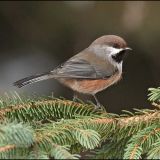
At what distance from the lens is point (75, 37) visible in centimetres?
662

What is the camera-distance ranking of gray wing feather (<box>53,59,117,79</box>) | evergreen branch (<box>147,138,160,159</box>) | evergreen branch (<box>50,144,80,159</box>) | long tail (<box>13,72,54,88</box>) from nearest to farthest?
evergreen branch (<box>50,144,80,159</box>), evergreen branch (<box>147,138,160,159</box>), long tail (<box>13,72,54,88</box>), gray wing feather (<box>53,59,117,79</box>)

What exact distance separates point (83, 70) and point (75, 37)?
222 cm

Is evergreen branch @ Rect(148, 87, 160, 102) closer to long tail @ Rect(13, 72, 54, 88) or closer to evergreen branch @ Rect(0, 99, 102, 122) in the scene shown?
evergreen branch @ Rect(0, 99, 102, 122)

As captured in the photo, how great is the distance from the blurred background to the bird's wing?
180 cm

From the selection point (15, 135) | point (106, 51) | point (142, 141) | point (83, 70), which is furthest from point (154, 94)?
point (106, 51)

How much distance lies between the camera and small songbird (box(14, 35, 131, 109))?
4285 mm

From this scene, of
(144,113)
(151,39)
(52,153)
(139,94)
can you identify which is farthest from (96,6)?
(52,153)

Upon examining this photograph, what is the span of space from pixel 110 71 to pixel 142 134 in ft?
6.45

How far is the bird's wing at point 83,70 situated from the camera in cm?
425

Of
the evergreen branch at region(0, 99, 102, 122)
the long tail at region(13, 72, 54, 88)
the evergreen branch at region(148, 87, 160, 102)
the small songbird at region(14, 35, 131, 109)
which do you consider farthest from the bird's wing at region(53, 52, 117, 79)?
the evergreen branch at region(148, 87, 160, 102)

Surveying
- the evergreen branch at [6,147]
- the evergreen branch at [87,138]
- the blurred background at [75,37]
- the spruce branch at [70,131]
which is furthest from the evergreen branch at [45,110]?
the blurred background at [75,37]

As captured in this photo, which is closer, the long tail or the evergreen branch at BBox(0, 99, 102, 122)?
the evergreen branch at BBox(0, 99, 102, 122)

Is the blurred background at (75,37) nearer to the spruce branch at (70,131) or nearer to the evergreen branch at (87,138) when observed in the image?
the spruce branch at (70,131)

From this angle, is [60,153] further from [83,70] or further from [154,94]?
[83,70]
